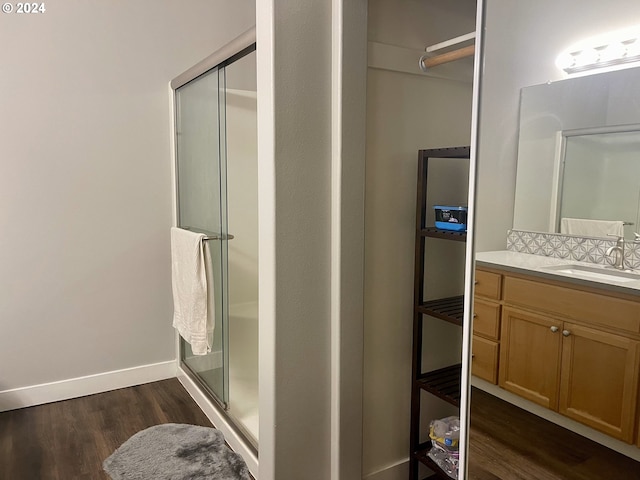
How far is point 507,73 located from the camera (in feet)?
4.16

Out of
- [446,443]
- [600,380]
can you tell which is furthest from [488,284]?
[446,443]

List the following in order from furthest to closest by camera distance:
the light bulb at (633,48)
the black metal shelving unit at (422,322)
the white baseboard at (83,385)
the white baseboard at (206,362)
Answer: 1. the white baseboard at (83,385)
2. the white baseboard at (206,362)
3. the black metal shelving unit at (422,322)
4. the light bulb at (633,48)

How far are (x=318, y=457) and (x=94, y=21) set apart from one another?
2.54 metres

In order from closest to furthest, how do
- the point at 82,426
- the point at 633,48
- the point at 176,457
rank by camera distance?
the point at 633,48 < the point at 176,457 < the point at 82,426

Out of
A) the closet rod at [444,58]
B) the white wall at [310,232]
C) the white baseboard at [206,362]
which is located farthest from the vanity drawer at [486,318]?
the white baseboard at [206,362]

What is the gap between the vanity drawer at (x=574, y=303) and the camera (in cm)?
105

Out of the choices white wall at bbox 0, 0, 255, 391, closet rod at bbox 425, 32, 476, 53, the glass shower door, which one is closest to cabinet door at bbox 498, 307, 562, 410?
closet rod at bbox 425, 32, 476, 53

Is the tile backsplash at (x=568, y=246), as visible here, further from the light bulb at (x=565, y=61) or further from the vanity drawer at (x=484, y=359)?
the light bulb at (x=565, y=61)

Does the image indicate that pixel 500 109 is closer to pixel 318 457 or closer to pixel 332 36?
pixel 332 36

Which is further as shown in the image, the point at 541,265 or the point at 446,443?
the point at 446,443

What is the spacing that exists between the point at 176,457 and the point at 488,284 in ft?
5.33

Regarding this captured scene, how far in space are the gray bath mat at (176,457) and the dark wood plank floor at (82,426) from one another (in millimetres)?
76

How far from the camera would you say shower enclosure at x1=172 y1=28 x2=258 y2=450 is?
237cm

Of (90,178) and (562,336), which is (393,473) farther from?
(90,178)
